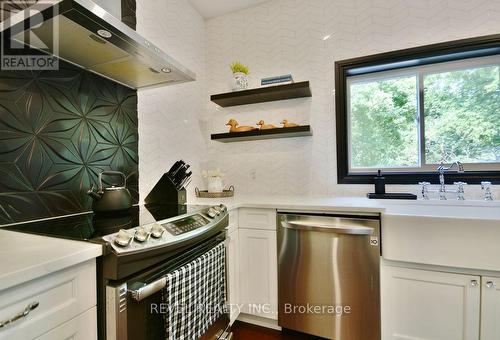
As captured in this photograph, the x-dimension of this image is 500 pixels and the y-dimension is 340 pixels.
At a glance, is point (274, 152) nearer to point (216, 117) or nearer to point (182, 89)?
point (216, 117)

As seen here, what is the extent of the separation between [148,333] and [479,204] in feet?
6.74

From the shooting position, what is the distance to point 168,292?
37.2 inches

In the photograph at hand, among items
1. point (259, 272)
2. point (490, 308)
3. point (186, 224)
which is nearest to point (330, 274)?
point (259, 272)

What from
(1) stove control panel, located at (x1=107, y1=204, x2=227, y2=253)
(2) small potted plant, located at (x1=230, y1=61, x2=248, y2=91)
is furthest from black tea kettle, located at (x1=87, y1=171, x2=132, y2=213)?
(2) small potted plant, located at (x1=230, y1=61, x2=248, y2=91)

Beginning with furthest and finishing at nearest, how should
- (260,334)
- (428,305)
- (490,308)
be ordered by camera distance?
(260,334) < (428,305) < (490,308)

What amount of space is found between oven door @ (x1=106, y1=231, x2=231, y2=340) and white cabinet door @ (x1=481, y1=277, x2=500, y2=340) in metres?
1.46

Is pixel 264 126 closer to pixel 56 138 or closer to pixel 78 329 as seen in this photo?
pixel 56 138

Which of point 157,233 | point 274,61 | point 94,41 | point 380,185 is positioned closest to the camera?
point 157,233

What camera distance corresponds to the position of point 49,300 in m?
0.64

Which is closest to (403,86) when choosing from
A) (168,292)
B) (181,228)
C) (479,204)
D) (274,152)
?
(479,204)

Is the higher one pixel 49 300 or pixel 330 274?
Result: pixel 49 300

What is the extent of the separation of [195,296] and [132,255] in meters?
0.43

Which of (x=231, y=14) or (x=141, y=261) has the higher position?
(x=231, y=14)

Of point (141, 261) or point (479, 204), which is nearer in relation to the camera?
point (141, 261)
